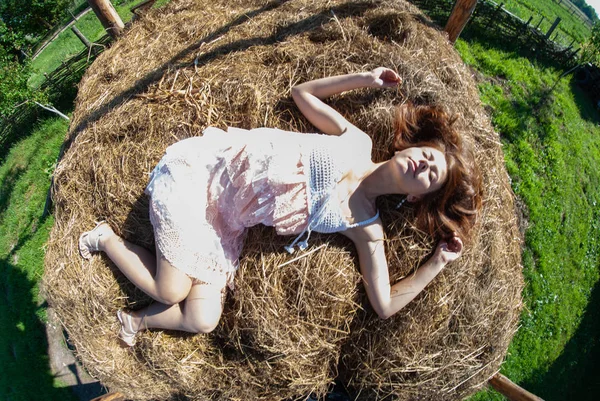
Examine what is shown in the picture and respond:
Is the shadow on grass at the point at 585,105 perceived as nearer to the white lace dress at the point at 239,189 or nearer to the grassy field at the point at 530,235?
the grassy field at the point at 530,235

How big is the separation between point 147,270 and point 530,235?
5655 millimetres

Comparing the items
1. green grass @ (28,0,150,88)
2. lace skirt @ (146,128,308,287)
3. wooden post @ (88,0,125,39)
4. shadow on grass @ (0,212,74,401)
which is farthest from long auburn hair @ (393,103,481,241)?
green grass @ (28,0,150,88)

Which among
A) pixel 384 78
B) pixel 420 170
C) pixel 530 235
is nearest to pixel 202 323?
pixel 420 170

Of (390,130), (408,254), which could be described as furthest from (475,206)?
(390,130)

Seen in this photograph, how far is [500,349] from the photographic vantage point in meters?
3.21

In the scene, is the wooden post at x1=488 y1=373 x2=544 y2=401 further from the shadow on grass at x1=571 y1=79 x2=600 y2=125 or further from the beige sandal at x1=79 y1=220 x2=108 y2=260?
the shadow on grass at x1=571 y1=79 x2=600 y2=125

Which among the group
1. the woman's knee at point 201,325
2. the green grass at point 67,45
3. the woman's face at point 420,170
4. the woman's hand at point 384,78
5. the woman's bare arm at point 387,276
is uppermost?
the woman's hand at point 384,78

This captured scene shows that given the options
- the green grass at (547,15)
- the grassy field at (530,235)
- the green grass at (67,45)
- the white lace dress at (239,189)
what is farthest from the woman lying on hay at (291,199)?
the green grass at (547,15)

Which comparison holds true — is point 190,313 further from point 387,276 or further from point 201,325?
point 387,276

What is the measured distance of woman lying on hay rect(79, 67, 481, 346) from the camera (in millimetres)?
2633

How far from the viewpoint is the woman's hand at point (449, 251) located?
2836 mm

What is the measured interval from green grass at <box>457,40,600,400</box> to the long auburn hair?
3.51 metres

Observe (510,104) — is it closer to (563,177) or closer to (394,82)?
(563,177)

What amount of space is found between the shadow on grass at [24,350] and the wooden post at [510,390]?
533cm
